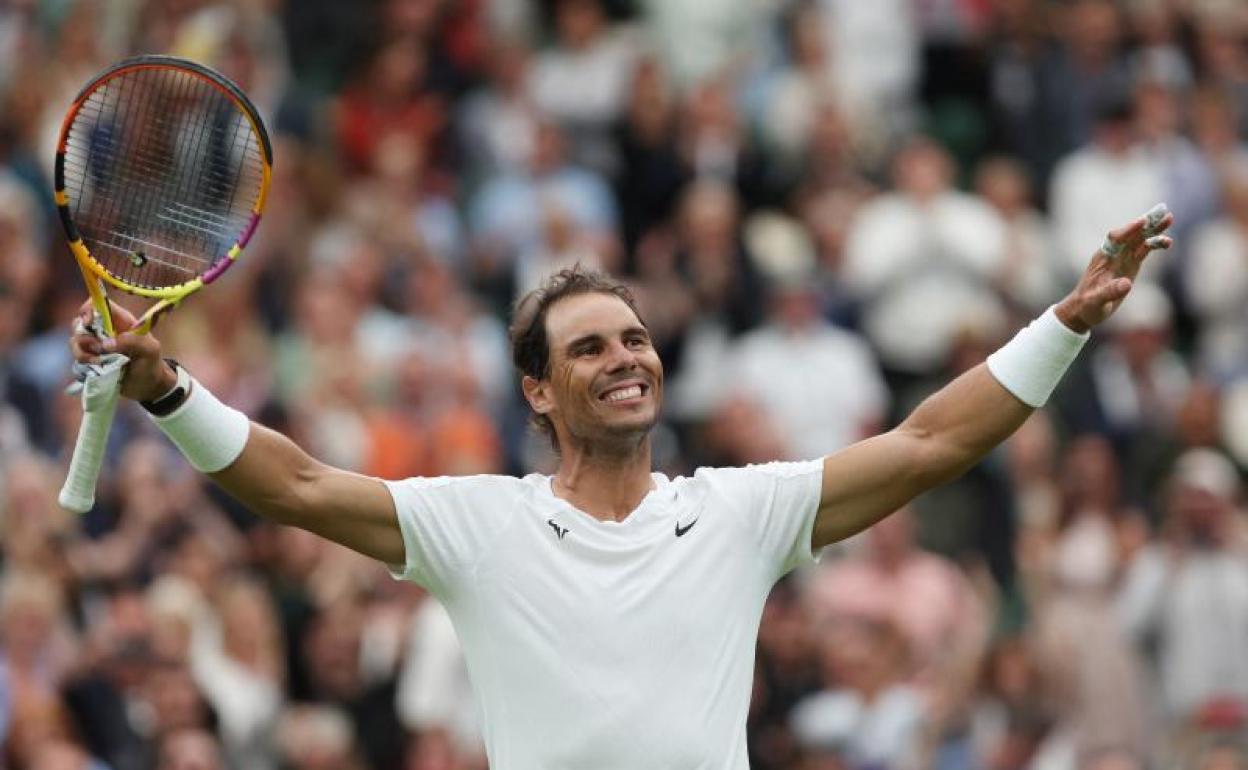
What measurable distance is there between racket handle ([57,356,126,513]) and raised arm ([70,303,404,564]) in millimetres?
138

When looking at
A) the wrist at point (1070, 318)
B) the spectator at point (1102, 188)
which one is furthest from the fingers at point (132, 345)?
the spectator at point (1102, 188)

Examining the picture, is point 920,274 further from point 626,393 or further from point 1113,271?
point 626,393

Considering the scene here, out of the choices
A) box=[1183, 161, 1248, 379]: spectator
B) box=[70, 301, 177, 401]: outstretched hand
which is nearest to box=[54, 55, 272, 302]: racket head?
box=[70, 301, 177, 401]: outstretched hand

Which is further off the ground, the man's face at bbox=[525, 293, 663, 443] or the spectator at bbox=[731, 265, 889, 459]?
the spectator at bbox=[731, 265, 889, 459]

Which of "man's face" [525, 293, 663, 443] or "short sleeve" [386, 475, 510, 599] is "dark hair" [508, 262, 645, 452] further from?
"short sleeve" [386, 475, 510, 599]

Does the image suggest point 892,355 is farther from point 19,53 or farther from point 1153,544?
point 19,53

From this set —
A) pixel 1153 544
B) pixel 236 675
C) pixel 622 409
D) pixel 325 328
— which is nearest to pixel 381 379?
pixel 325 328

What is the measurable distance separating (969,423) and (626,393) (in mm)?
911

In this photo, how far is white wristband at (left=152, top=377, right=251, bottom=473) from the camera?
6.75m

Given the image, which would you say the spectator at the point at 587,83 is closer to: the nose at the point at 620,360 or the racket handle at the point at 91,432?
the nose at the point at 620,360

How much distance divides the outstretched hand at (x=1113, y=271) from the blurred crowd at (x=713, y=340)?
4958 mm

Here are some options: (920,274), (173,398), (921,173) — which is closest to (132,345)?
(173,398)

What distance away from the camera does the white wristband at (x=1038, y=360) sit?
7.04m

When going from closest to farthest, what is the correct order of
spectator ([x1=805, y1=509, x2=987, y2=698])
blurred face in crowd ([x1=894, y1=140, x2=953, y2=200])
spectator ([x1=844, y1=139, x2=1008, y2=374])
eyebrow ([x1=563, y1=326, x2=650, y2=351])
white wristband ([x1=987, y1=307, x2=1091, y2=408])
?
white wristband ([x1=987, y1=307, x2=1091, y2=408]), eyebrow ([x1=563, y1=326, x2=650, y2=351]), spectator ([x1=805, y1=509, x2=987, y2=698]), spectator ([x1=844, y1=139, x2=1008, y2=374]), blurred face in crowd ([x1=894, y1=140, x2=953, y2=200])
